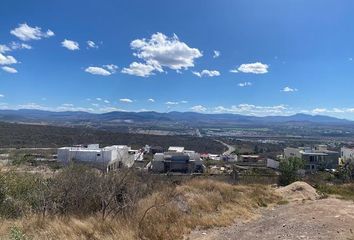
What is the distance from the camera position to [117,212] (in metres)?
9.41

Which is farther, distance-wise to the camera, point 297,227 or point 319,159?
point 319,159

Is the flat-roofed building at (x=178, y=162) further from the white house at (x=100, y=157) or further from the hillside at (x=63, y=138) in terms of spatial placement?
the hillside at (x=63, y=138)

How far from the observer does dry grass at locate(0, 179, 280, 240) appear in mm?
7719

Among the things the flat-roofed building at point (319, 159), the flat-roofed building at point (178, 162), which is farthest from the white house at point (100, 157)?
the flat-roofed building at point (319, 159)

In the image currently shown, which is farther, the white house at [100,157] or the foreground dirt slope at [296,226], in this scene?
the white house at [100,157]

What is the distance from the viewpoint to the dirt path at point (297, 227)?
9.26m

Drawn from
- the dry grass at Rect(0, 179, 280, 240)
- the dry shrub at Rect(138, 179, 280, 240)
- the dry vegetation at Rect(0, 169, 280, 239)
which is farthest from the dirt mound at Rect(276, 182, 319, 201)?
the dry vegetation at Rect(0, 169, 280, 239)

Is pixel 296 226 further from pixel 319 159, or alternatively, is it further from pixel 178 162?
pixel 319 159

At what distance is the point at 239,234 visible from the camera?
9602 millimetres

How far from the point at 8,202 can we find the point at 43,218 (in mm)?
1991

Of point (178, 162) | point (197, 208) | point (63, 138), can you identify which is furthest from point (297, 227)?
point (63, 138)

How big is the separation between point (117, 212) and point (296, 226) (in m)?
4.49

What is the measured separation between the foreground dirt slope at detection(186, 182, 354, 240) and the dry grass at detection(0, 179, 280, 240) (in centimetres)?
50

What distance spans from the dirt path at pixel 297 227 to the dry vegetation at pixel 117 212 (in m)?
0.52
